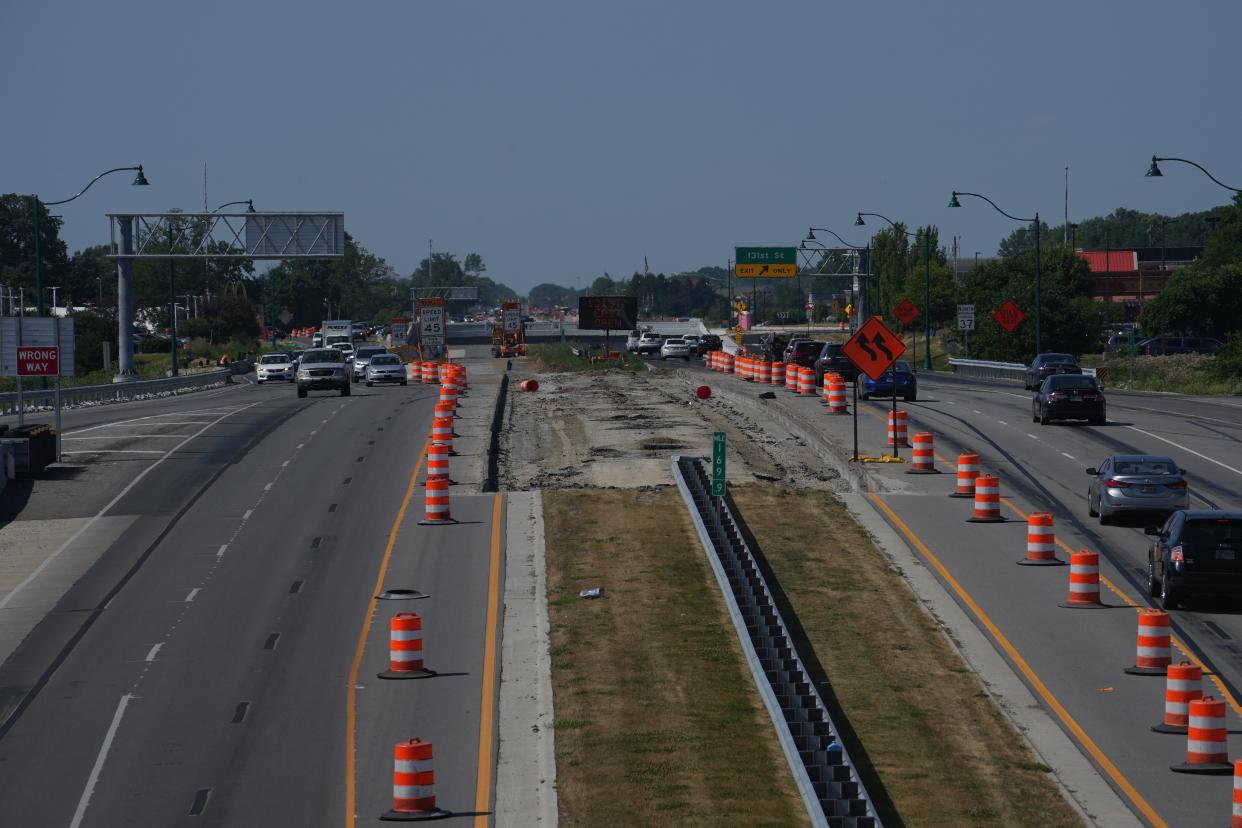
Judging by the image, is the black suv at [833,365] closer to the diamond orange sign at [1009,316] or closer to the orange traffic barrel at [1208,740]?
the diamond orange sign at [1009,316]

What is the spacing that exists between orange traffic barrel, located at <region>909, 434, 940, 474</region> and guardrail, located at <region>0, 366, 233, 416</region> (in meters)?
33.5

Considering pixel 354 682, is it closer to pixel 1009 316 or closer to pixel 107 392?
pixel 107 392

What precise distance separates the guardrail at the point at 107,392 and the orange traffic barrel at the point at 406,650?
40.2 metres

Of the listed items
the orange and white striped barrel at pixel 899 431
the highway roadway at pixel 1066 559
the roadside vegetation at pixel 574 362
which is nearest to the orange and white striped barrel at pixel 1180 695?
the highway roadway at pixel 1066 559

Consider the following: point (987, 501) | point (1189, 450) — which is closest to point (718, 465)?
point (987, 501)

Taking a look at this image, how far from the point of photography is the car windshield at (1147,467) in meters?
32.7

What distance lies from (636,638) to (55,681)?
814 cm

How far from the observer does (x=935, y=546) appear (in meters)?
31.9

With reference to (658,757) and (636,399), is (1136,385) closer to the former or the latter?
(636,399)

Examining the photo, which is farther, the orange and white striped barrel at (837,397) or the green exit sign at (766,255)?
the green exit sign at (766,255)

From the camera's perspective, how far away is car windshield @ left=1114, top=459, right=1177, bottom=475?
32.7 meters

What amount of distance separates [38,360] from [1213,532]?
32359 millimetres

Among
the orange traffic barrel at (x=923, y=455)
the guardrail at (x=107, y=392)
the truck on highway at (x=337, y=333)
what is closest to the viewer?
the orange traffic barrel at (x=923, y=455)

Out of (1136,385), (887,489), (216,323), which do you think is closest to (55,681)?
(887,489)
